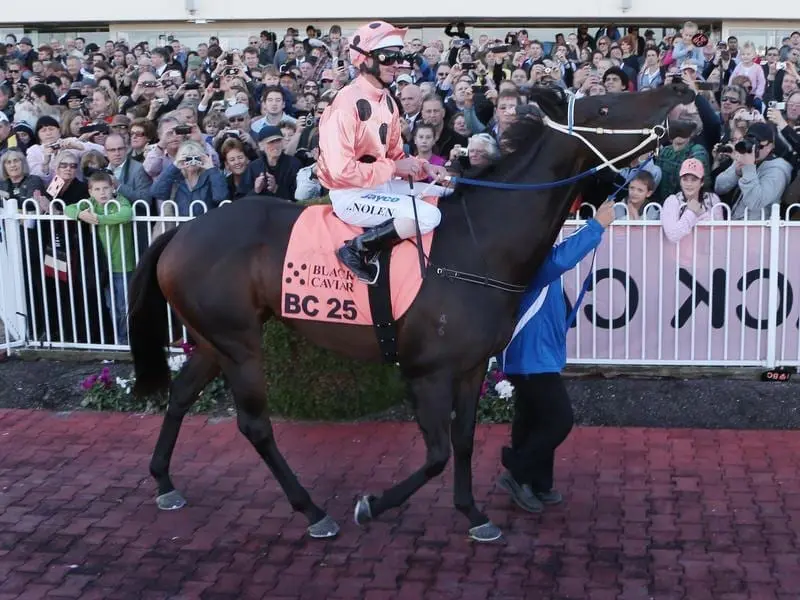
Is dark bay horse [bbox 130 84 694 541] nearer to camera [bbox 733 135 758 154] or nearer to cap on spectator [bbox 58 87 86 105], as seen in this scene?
camera [bbox 733 135 758 154]

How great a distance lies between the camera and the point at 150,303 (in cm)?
554

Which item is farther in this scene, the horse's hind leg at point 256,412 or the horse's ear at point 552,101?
the horse's hind leg at point 256,412

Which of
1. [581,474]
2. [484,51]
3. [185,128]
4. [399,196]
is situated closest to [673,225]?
[581,474]

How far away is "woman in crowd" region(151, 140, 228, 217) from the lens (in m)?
7.93

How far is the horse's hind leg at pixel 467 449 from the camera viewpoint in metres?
4.86

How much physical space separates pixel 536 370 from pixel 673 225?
229cm

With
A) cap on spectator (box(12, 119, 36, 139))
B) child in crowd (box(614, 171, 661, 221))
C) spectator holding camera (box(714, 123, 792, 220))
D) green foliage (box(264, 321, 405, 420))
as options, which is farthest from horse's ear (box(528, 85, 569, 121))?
cap on spectator (box(12, 119, 36, 139))

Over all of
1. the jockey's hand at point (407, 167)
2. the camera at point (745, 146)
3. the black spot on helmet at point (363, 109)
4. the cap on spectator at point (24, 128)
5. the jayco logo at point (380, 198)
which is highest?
the black spot on helmet at point (363, 109)

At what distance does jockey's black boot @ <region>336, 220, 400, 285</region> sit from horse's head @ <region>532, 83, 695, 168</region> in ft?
2.91

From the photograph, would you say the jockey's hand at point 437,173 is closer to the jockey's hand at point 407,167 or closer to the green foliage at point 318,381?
the jockey's hand at point 407,167

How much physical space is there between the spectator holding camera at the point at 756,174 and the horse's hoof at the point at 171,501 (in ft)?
13.5

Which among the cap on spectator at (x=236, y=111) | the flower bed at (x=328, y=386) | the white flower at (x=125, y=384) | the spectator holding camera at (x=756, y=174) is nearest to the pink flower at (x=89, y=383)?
the white flower at (x=125, y=384)

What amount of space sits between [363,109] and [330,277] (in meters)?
0.79

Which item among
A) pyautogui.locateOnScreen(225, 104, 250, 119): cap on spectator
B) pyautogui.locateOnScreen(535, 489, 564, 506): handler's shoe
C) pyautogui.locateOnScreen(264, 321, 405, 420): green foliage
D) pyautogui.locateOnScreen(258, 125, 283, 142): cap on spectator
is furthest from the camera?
pyautogui.locateOnScreen(225, 104, 250, 119): cap on spectator
